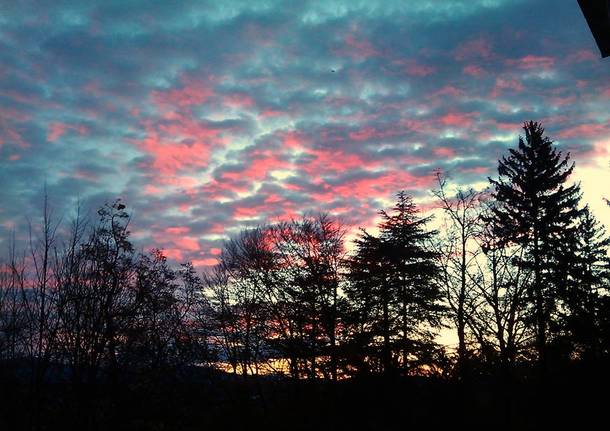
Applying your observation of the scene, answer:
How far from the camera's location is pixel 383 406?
1664 cm

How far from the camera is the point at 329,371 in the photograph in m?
30.7

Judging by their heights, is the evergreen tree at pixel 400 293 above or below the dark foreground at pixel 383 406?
above

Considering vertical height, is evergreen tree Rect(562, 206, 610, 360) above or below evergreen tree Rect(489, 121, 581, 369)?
below

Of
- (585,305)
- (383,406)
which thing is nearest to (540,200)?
(585,305)

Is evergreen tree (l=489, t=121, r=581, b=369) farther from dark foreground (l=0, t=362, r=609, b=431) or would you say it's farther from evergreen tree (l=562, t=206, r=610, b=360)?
dark foreground (l=0, t=362, r=609, b=431)

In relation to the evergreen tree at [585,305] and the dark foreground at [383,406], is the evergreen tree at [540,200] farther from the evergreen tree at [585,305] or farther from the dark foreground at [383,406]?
the dark foreground at [383,406]

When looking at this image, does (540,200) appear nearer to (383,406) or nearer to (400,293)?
(400,293)

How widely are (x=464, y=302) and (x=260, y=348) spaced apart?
51.5 ft

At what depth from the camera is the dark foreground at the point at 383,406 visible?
50.2 ft

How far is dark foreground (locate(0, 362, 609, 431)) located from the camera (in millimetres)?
15312

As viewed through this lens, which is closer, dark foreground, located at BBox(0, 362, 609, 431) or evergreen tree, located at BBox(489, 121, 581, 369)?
dark foreground, located at BBox(0, 362, 609, 431)

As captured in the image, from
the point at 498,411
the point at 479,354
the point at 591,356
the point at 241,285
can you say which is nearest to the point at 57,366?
the point at 498,411

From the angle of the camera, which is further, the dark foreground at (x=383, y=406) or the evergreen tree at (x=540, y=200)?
the evergreen tree at (x=540, y=200)

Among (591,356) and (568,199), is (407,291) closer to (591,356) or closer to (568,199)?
(568,199)
